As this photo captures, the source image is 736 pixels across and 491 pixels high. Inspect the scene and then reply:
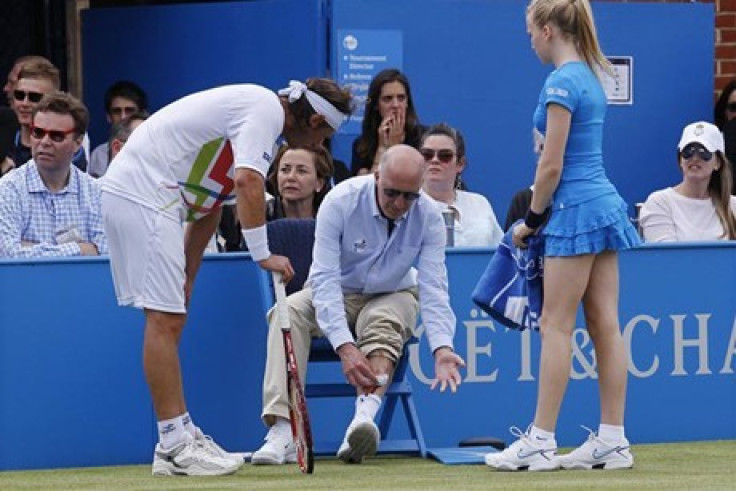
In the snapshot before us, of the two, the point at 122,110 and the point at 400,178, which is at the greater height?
the point at 122,110

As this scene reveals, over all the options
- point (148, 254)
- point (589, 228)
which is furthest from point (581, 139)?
point (148, 254)

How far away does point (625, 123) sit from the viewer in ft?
46.2

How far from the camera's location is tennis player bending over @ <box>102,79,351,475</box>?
9.03m

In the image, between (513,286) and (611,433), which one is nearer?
(611,433)

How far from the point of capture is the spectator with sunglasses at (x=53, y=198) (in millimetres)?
10094

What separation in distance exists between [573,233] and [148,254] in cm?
174

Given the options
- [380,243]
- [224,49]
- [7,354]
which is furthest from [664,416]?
[224,49]

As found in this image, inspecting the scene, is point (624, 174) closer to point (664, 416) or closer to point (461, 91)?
point (461, 91)

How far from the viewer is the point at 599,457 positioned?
29.9ft

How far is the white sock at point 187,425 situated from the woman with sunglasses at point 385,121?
2.96 metres

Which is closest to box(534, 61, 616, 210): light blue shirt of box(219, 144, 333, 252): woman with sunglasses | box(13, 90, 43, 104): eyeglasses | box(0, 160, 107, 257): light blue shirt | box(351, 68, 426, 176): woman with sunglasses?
box(219, 144, 333, 252): woman with sunglasses

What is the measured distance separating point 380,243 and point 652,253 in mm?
1625

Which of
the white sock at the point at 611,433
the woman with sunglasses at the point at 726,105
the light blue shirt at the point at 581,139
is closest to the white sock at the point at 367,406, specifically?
the white sock at the point at 611,433

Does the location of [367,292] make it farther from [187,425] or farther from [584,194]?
[584,194]
